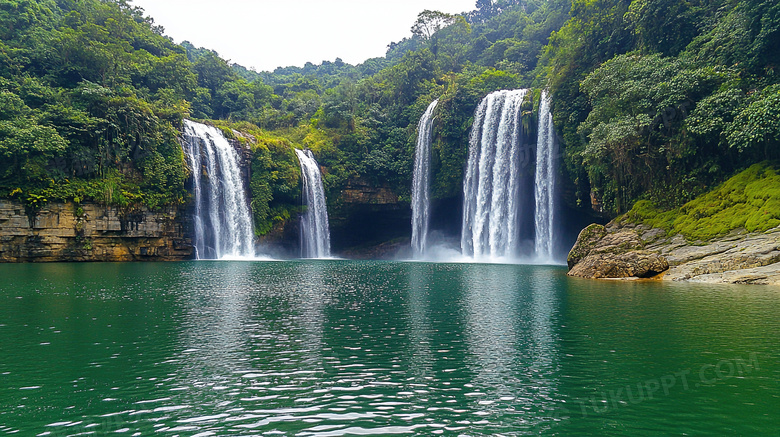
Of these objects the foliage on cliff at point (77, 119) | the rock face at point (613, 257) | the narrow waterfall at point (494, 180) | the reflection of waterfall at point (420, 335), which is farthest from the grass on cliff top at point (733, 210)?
the foliage on cliff at point (77, 119)

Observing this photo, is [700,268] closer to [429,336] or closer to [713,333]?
[713,333]

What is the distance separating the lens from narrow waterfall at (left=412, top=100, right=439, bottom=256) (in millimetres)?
47281

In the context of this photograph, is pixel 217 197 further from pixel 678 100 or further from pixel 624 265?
pixel 678 100

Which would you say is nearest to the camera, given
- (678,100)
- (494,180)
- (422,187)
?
(678,100)

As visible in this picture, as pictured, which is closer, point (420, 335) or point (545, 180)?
point (420, 335)

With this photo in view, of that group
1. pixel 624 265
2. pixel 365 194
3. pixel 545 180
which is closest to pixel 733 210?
pixel 624 265

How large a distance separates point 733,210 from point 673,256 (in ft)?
11.5

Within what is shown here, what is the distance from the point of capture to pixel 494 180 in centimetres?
4022

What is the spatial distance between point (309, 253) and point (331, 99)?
20.9m

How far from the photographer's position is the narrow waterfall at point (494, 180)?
129 feet

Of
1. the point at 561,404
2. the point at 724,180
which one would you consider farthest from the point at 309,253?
the point at 561,404

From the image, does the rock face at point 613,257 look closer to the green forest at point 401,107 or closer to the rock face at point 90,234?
the green forest at point 401,107

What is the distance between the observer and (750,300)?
13.5 metres

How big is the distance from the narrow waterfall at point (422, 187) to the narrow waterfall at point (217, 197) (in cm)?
1583
